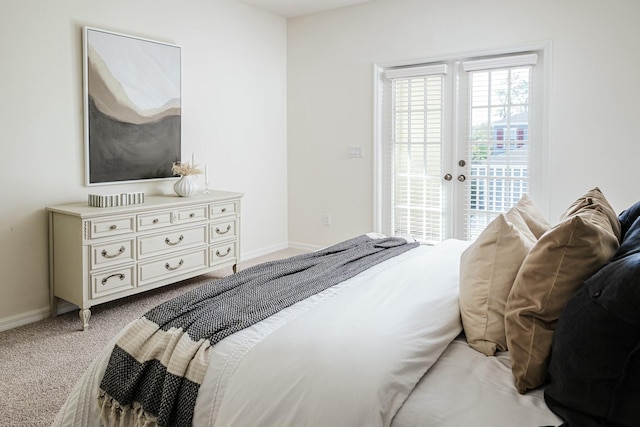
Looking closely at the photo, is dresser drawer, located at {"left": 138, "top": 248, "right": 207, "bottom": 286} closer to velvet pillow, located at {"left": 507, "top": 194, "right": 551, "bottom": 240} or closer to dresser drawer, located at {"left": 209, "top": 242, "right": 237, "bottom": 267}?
dresser drawer, located at {"left": 209, "top": 242, "right": 237, "bottom": 267}

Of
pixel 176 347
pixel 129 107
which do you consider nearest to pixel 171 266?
pixel 129 107

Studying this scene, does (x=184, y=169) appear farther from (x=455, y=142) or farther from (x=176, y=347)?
(x=176, y=347)

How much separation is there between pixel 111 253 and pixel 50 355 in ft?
2.42

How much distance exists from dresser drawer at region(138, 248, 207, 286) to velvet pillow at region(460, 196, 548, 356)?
254cm

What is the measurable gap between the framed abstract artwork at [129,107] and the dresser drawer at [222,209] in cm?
52

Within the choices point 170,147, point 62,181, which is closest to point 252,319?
point 62,181

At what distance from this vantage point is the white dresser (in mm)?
3131

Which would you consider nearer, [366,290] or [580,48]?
[366,290]

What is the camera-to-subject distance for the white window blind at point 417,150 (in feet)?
14.8

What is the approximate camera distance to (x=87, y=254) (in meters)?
3.11

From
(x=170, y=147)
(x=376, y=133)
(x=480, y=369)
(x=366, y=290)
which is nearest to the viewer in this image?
(x=480, y=369)

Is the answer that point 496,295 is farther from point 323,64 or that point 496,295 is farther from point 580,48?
point 323,64

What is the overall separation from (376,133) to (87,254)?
2.90 metres

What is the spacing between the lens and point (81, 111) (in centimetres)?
349
